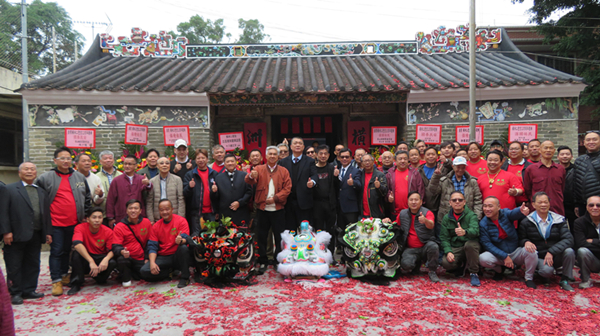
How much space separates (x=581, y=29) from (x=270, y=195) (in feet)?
37.1

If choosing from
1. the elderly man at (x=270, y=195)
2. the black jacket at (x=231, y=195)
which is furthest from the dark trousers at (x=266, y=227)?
the black jacket at (x=231, y=195)

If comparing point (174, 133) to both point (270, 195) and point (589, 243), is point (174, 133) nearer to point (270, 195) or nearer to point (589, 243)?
point (270, 195)

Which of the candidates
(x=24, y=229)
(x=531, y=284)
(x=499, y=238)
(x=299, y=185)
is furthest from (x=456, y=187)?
(x=24, y=229)

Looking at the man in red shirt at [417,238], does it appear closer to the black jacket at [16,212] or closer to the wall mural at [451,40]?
the black jacket at [16,212]

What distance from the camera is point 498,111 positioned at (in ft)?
25.8

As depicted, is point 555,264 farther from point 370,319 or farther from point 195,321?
point 195,321

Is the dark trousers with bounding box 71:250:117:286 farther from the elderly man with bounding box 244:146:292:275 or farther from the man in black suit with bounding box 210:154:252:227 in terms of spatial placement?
the elderly man with bounding box 244:146:292:275

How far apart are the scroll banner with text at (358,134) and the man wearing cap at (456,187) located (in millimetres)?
4213

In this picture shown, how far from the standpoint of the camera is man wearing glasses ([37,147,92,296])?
15.3ft

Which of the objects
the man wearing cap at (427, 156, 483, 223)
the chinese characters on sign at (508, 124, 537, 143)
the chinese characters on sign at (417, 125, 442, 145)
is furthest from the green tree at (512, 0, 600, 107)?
the man wearing cap at (427, 156, 483, 223)

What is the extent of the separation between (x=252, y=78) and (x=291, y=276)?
5119 mm

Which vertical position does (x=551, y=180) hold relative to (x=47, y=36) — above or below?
below

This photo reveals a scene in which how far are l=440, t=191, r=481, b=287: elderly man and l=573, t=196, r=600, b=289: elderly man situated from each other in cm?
120

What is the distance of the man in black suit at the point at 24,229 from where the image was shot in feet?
13.9
